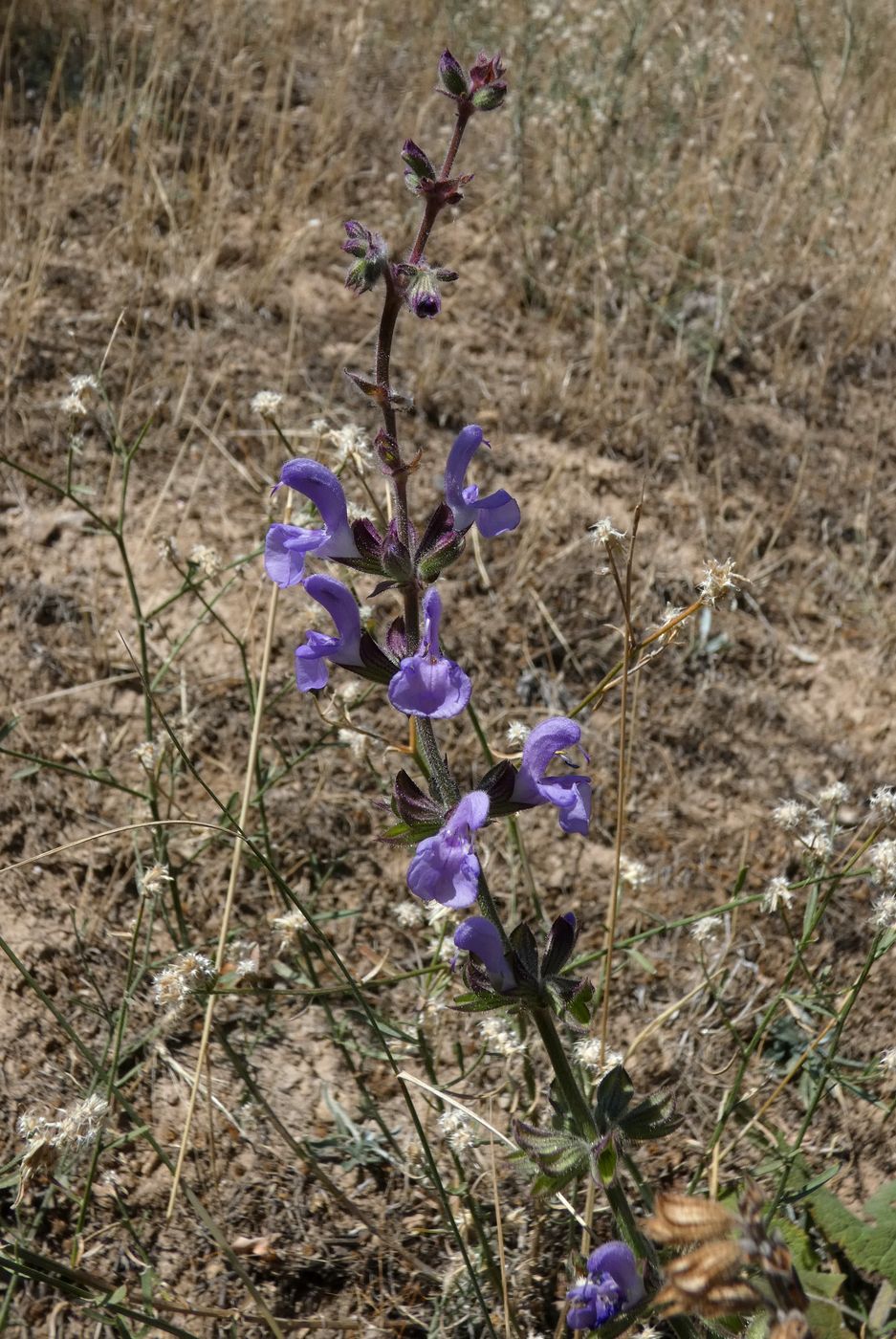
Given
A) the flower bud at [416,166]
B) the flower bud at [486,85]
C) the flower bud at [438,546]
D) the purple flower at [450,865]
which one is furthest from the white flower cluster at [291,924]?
the flower bud at [486,85]

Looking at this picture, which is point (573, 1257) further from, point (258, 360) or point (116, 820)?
point (258, 360)

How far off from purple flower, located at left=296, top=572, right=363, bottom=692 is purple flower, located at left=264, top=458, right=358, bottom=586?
0.12 ft

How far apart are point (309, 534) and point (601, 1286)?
3.75 feet

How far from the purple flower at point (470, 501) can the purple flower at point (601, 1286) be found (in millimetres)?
1037

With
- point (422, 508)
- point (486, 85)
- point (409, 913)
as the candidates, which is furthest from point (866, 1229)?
point (422, 508)

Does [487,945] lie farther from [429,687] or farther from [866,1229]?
[866,1229]

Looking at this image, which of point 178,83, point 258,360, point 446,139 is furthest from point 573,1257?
point 178,83

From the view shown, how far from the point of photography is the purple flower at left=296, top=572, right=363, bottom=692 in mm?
1648

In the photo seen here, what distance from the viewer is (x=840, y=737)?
3.31 metres

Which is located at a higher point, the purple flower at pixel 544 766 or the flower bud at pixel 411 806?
the purple flower at pixel 544 766

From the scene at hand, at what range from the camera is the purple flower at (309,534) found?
1659 millimetres

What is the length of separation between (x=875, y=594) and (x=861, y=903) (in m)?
1.12

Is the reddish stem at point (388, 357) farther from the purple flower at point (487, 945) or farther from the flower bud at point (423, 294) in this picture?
the purple flower at point (487, 945)

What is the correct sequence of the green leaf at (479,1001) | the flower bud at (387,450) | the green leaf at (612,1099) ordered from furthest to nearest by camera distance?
the green leaf at (612,1099), the green leaf at (479,1001), the flower bud at (387,450)
